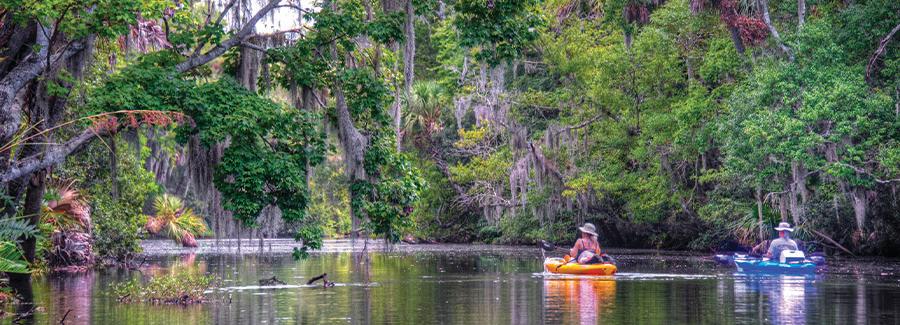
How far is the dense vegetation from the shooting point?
64.6 feet

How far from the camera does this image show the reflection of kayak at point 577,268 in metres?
27.6

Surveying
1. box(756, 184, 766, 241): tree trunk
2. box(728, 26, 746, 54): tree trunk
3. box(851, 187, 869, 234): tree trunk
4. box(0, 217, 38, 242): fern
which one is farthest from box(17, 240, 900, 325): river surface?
box(728, 26, 746, 54): tree trunk

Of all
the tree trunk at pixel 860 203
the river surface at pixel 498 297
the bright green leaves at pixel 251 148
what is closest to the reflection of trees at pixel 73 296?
the river surface at pixel 498 297

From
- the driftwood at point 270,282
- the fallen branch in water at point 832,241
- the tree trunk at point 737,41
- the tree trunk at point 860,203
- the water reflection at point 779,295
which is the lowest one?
the water reflection at point 779,295

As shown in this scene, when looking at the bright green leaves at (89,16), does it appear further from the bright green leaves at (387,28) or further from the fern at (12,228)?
the fern at (12,228)

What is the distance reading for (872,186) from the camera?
31.2 m

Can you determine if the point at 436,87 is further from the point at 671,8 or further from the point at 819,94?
the point at 819,94

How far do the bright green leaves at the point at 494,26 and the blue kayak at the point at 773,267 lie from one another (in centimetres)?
1010

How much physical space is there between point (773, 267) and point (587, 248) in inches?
178

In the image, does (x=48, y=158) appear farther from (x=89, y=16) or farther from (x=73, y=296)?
(x=73, y=296)

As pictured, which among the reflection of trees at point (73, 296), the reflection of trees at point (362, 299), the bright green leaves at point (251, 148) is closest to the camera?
the reflection of trees at point (362, 299)

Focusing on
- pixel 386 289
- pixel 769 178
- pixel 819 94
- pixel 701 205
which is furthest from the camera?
pixel 701 205

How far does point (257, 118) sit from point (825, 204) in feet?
70.0

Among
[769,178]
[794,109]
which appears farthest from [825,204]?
[794,109]
